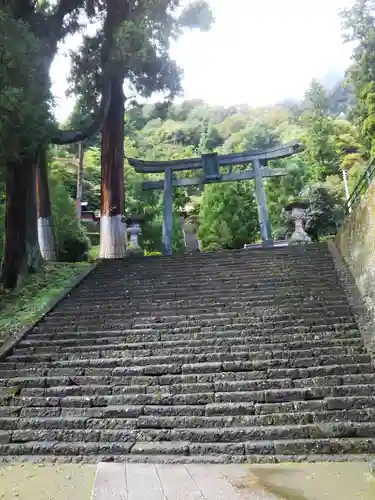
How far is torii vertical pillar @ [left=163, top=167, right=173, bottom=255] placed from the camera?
14.0 meters

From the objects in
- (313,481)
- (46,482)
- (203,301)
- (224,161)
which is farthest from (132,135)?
(313,481)

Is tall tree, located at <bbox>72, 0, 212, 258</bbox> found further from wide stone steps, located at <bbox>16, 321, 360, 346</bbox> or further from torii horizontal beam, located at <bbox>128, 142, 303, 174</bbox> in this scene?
wide stone steps, located at <bbox>16, 321, 360, 346</bbox>

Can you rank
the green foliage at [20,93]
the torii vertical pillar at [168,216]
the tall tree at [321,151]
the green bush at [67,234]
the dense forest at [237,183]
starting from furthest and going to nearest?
the tall tree at [321,151] → the dense forest at [237,183] → the green bush at [67,234] → the torii vertical pillar at [168,216] → the green foliage at [20,93]

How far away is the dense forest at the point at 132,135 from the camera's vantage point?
350 inches

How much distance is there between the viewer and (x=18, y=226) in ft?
32.3

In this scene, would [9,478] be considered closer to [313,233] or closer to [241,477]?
[241,477]

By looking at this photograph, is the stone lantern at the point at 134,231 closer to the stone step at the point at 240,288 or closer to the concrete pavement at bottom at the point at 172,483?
the stone step at the point at 240,288

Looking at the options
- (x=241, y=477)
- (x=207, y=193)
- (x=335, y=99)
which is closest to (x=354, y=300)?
(x=241, y=477)

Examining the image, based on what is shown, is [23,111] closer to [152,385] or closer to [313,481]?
[152,385]

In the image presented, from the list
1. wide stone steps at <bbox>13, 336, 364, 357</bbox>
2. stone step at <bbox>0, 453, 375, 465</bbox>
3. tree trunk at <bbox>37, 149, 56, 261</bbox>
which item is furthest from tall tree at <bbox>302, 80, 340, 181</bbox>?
stone step at <bbox>0, 453, 375, 465</bbox>

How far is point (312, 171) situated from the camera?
30.6 meters

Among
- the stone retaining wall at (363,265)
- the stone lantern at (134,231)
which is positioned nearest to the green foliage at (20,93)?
the stone lantern at (134,231)

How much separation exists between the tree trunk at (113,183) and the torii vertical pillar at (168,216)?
130cm

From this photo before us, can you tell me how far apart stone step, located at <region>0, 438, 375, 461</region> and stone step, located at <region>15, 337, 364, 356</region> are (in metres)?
1.76
